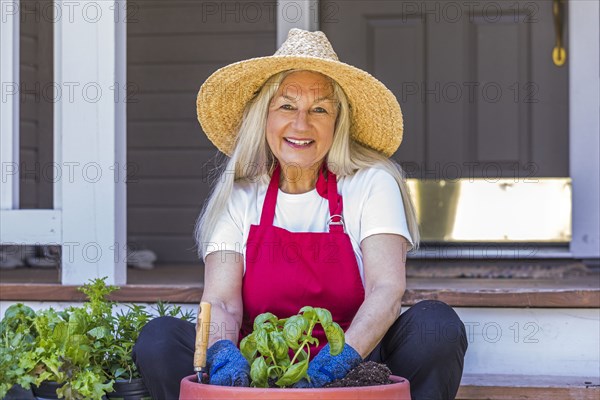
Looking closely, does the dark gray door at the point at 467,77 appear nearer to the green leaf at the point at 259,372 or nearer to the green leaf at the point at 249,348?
the green leaf at the point at 249,348

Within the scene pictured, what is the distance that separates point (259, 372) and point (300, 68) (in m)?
1.01

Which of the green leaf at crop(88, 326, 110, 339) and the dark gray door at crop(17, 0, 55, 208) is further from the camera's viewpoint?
the dark gray door at crop(17, 0, 55, 208)

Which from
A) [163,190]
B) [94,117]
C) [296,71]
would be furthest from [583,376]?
[163,190]

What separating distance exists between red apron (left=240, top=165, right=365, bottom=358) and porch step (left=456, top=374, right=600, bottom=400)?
464 mm

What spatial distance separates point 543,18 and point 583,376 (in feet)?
6.39

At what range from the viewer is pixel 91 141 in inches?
116

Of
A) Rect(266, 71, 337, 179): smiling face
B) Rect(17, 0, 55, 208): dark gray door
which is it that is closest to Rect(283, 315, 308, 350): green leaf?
Rect(266, 71, 337, 179): smiling face

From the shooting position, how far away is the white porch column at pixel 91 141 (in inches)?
115

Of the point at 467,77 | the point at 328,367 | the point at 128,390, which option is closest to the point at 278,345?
the point at 328,367

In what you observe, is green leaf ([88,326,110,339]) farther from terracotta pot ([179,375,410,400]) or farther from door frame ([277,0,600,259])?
door frame ([277,0,600,259])

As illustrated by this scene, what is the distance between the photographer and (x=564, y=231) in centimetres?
386

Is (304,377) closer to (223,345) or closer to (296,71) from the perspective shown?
(223,345)

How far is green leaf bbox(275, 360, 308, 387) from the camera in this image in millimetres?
1782

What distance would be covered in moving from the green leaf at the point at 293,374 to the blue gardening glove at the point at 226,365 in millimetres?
103
